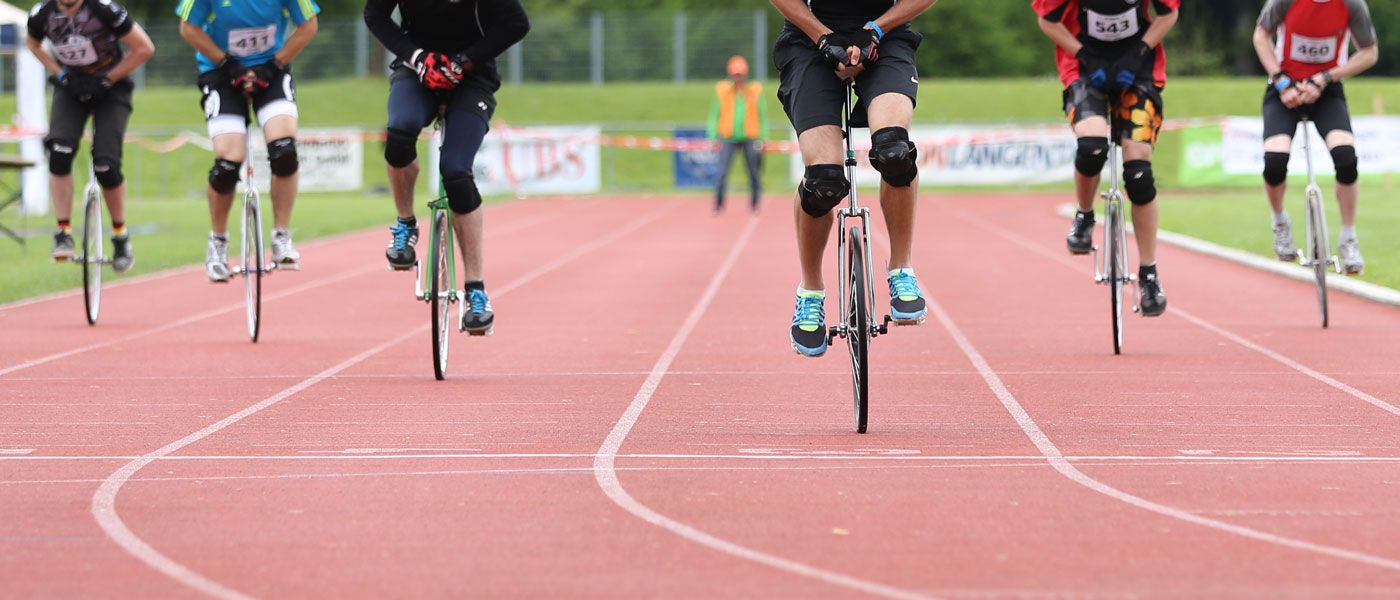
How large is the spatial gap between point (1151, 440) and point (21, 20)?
21.4 meters

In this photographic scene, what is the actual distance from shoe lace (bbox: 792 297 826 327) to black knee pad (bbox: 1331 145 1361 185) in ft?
15.7

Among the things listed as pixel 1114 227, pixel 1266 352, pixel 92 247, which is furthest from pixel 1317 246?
pixel 92 247

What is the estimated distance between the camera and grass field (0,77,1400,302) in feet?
61.2

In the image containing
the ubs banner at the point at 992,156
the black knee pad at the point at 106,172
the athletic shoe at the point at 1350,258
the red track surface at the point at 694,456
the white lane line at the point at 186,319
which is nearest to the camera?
the red track surface at the point at 694,456

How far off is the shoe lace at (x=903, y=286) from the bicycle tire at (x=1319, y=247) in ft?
15.2

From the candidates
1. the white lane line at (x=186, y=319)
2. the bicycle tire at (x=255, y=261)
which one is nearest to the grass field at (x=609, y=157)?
the white lane line at (x=186, y=319)

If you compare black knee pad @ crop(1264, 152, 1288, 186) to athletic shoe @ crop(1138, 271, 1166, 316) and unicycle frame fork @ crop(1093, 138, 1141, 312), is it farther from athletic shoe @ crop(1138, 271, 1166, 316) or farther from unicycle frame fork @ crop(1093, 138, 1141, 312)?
athletic shoe @ crop(1138, 271, 1166, 316)

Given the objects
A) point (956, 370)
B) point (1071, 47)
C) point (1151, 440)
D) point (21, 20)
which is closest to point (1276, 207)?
point (1071, 47)

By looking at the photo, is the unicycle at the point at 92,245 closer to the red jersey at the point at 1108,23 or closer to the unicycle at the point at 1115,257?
the red jersey at the point at 1108,23

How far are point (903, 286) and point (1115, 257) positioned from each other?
2.95 meters

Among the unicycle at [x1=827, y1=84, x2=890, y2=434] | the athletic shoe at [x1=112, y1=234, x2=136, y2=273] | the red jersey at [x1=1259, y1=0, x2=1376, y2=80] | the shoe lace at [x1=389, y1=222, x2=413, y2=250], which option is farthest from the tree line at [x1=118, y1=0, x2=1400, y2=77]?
the unicycle at [x1=827, y1=84, x2=890, y2=434]

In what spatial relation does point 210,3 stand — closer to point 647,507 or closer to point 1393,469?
point 647,507

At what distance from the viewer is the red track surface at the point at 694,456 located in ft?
14.5

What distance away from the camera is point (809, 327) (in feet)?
23.4
